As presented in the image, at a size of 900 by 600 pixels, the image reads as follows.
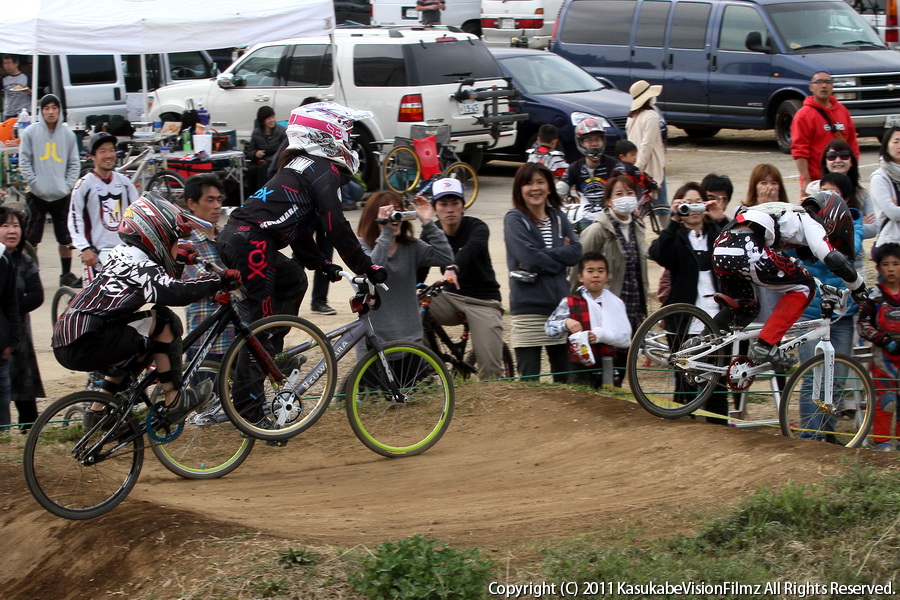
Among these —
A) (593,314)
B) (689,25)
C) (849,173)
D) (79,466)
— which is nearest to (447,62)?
(689,25)

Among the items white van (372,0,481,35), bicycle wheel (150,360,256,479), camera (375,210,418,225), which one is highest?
white van (372,0,481,35)

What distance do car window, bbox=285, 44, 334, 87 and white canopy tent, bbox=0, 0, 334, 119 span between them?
128 centimetres

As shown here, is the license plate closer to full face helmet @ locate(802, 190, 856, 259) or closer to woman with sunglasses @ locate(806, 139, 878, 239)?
woman with sunglasses @ locate(806, 139, 878, 239)

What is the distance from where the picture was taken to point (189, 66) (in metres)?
19.4

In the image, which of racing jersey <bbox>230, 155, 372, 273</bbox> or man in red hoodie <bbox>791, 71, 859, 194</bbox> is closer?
racing jersey <bbox>230, 155, 372, 273</bbox>

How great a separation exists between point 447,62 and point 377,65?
Result: 1.06 meters

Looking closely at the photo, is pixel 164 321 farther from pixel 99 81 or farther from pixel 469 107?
pixel 99 81

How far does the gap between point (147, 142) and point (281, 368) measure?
940 cm

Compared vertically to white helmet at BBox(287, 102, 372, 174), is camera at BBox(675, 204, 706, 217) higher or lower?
lower

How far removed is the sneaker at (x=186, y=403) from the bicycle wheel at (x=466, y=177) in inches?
368

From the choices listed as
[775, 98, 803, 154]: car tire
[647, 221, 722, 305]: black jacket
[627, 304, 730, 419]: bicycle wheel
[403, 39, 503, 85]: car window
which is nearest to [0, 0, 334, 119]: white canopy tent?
[403, 39, 503, 85]: car window

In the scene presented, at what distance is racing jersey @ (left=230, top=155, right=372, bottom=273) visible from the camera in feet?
20.6

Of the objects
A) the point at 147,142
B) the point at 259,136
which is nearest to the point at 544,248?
the point at 259,136

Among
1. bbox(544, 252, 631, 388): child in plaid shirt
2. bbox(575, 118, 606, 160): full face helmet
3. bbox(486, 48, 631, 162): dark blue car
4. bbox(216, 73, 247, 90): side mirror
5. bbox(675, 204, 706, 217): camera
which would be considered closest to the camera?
bbox(544, 252, 631, 388): child in plaid shirt
